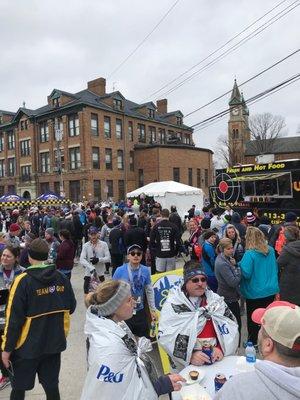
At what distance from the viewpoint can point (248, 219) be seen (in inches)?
403

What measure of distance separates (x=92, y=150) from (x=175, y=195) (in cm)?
1804

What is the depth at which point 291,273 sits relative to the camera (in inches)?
197

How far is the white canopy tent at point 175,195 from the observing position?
75.7 feet

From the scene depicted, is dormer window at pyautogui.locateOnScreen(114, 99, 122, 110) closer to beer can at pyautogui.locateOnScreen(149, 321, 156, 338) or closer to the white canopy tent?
the white canopy tent

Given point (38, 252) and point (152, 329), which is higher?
point (38, 252)

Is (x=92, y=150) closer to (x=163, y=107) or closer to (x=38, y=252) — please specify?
(x=163, y=107)

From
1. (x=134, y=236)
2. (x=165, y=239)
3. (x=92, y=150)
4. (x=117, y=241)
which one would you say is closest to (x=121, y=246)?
(x=117, y=241)

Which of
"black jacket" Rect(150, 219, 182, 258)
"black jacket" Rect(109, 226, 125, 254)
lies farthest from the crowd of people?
"black jacket" Rect(109, 226, 125, 254)

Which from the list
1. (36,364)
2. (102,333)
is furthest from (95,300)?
(36,364)

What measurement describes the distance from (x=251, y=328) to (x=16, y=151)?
147ft

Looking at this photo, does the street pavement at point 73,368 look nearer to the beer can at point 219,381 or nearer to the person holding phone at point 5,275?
the person holding phone at point 5,275

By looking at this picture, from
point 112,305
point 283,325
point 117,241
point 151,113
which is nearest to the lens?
point 283,325

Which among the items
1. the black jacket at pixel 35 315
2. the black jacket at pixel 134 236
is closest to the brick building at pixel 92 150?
the black jacket at pixel 134 236

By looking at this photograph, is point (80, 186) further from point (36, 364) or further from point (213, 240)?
point (36, 364)
